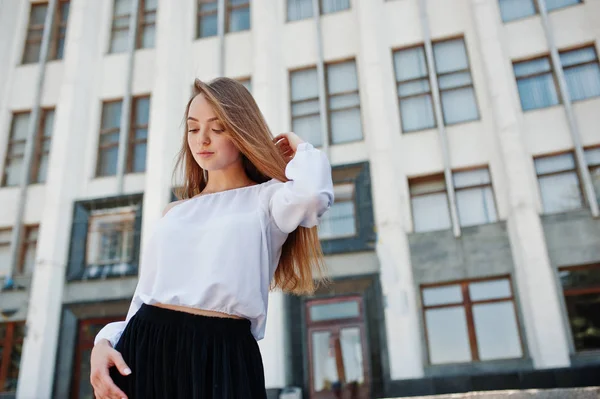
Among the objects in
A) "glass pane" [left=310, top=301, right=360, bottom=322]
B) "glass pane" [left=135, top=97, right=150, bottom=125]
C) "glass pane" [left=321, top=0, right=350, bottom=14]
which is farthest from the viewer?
"glass pane" [left=135, top=97, right=150, bottom=125]

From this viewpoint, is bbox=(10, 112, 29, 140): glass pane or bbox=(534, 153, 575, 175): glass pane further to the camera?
bbox=(10, 112, 29, 140): glass pane

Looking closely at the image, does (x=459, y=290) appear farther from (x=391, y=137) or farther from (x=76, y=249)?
(x=76, y=249)

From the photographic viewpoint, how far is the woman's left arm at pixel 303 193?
1.26 m

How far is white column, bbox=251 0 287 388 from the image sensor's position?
38.2ft

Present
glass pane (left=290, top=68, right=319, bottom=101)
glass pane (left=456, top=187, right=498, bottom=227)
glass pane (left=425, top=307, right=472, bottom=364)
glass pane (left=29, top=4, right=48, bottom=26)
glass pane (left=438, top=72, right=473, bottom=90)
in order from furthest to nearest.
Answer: glass pane (left=29, top=4, right=48, bottom=26) → glass pane (left=290, top=68, right=319, bottom=101) → glass pane (left=438, top=72, right=473, bottom=90) → glass pane (left=456, top=187, right=498, bottom=227) → glass pane (left=425, top=307, right=472, bottom=364)

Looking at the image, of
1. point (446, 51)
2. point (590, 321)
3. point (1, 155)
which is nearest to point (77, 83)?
point (1, 155)

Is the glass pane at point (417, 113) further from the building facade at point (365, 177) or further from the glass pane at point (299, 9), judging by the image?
the glass pane at point (299, 9)

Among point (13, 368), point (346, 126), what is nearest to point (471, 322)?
point (346, 126)

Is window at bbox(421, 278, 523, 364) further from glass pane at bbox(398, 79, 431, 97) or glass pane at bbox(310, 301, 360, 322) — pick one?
glass pane at bbox(398, 79, 431, 97)

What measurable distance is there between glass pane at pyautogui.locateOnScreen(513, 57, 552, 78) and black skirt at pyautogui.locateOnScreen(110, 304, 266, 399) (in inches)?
524

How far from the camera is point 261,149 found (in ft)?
4.83

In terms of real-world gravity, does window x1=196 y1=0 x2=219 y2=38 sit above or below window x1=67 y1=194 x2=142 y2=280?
above

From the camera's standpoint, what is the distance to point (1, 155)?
50.0 feet

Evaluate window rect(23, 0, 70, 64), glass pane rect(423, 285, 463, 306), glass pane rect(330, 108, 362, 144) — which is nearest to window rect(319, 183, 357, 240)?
glass pane rect(330, 108, 362, 144)
